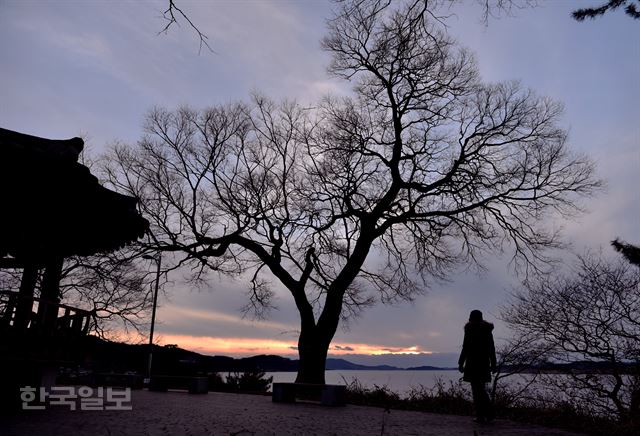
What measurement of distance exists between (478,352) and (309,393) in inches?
332

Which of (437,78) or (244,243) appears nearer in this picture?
(437,78)

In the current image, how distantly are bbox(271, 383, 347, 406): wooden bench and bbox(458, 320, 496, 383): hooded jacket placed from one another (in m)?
5.20

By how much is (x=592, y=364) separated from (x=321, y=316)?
9.56 m

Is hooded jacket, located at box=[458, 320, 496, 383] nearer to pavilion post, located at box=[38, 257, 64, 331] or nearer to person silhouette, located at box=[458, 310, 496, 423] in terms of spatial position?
person silhouette, located at box=[458, 310, 496, 423]

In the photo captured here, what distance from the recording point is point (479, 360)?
10102 mm

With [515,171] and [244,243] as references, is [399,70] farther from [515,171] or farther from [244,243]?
[244,243]

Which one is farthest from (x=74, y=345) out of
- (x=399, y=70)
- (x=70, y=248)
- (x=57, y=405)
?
(x=399, y=70)

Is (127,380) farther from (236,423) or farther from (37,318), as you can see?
(236,423)

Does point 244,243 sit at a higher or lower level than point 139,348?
higher

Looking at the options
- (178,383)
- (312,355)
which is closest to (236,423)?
(312,355)

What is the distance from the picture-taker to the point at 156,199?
22906 millimetres

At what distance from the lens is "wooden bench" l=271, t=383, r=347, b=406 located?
1446 centimetres

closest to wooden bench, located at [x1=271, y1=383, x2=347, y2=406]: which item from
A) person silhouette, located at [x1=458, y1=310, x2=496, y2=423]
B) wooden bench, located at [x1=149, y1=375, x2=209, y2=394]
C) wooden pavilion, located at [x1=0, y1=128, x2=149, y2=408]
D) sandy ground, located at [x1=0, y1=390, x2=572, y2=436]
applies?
sandy ground, located at [x1=0, y1=390, x2=572, y2=436]

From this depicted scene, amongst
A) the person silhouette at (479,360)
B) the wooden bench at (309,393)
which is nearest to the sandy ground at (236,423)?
the person silhouette at (479,360)
